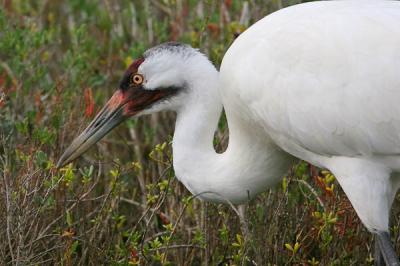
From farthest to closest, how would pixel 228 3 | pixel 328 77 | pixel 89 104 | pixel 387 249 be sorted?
pixel 228 3 → pixel 89 104 → pixel 387 249 → pixel 328 77

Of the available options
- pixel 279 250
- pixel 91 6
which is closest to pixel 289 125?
pixel 279 250

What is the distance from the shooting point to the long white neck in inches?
201

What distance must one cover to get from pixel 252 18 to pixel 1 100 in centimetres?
225

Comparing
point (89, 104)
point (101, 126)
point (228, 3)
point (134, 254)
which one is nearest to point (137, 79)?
point (101, 126)

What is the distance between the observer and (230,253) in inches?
217

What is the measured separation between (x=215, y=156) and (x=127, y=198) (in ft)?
4.43

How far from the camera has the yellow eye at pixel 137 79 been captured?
17.0ft

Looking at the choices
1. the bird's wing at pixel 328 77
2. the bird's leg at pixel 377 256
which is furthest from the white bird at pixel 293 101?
the bird's leg at pixel 377 256

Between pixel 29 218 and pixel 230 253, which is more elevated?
pixel 29 218

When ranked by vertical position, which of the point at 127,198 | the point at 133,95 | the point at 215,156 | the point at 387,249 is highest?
the point at 133,95

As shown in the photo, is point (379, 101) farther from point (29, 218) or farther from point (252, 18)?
point (252, 18)

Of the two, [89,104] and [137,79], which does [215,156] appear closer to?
[137,79]

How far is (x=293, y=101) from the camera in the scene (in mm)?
4926

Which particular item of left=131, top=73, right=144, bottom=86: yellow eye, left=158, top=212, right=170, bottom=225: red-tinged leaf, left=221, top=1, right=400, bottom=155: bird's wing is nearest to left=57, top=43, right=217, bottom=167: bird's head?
left=131, top=73, right=144, bottom=86: yellow eye
